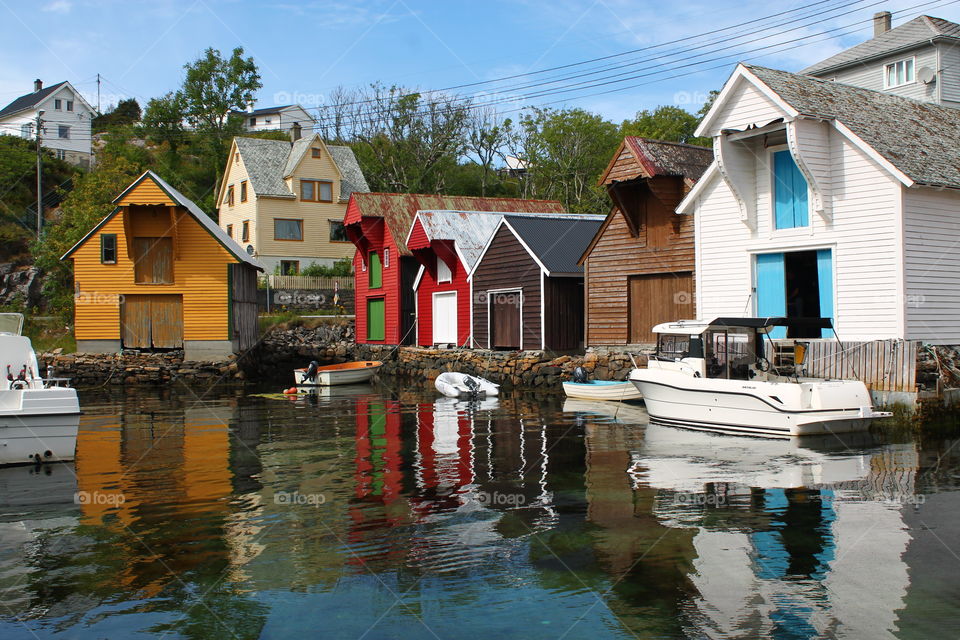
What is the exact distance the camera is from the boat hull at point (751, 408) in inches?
621

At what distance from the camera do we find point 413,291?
1607 inches

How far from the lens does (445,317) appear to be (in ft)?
123

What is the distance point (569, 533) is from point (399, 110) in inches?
2462

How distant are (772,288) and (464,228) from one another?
1842 centimetres

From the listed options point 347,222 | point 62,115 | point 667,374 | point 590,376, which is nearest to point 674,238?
point 590,376

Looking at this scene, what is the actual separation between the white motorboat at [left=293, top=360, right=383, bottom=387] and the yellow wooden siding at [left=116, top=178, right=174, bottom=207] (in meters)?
9.74

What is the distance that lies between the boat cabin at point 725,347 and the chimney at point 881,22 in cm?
3526

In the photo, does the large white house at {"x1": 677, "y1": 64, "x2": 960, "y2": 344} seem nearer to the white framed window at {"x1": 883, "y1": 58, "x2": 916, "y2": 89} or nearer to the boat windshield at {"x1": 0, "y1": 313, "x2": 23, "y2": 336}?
the boat windshield at {"x1": 0, "y1": 313, "x2": 23, "y2": 336}

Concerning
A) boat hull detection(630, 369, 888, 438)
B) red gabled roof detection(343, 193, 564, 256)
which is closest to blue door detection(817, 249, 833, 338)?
boat hull detection(630, 369, 888, 438)

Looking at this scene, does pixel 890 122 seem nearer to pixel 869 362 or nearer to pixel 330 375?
pixel 869 362

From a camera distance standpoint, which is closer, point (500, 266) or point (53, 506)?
point (53, 506)

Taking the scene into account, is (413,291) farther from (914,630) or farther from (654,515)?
(914,630)

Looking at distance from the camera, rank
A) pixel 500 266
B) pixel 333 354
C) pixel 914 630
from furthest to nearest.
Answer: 1. pixel 333 354
2. pixel 500 266
3. pixel 914 630

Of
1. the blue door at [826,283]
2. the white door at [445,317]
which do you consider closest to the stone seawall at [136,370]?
the white door at [445,317]
